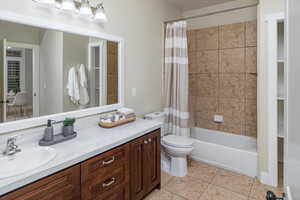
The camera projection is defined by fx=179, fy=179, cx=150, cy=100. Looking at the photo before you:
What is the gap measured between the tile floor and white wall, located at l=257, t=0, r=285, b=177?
292mm

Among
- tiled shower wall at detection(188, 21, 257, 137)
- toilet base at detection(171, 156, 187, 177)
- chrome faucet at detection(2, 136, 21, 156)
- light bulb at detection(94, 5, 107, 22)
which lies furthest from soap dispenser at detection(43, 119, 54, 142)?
tiled shower wall at detection(188, 21, 257, 137)

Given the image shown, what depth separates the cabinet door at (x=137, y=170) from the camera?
170cm

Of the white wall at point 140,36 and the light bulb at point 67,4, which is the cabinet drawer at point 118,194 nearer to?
the white wall at point 140,36

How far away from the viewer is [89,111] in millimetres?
1929

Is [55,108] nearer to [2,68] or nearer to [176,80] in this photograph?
[2,68]

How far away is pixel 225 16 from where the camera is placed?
310cm

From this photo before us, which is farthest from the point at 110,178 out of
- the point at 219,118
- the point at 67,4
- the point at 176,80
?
the point at 219,118

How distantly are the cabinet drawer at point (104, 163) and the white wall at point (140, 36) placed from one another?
37.7 inches

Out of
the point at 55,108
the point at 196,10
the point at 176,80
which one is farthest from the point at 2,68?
the point at 196,10

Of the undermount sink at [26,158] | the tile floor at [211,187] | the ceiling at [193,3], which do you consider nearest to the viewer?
the undermount sink at [26,158]

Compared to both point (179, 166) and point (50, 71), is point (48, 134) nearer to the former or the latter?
point (50, 71)

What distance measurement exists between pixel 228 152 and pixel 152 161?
4.06 feet

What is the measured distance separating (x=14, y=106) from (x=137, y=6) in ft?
6.35

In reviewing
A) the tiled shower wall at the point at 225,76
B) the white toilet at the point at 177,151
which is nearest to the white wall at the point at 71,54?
the white toilet at the point at 177,151
